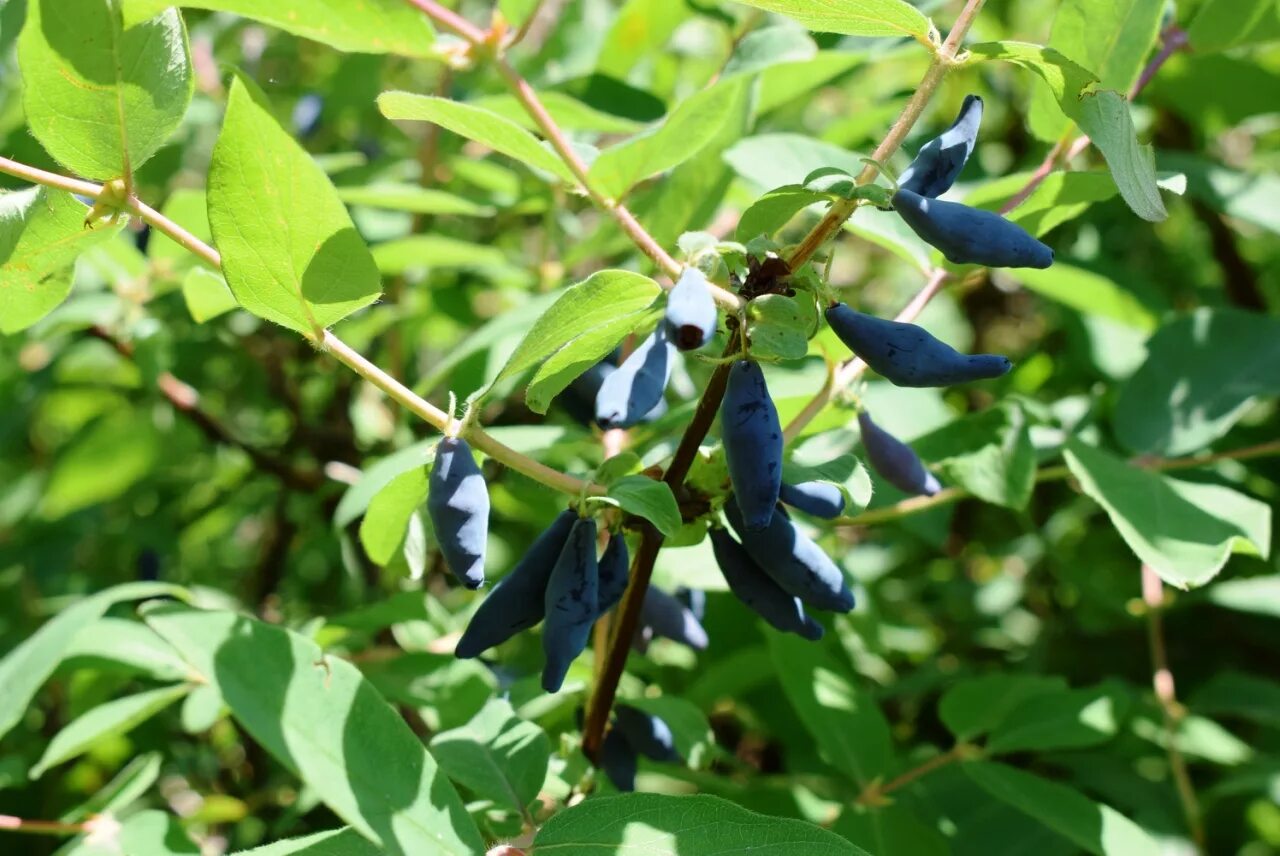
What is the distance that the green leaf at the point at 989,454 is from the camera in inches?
55.2

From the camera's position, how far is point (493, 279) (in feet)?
7.27

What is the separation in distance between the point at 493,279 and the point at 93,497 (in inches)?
39.1

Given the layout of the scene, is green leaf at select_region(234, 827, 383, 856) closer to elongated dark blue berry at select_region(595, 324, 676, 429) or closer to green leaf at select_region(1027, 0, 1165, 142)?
elongated dark blue berry at select_region(595, 324, 676, 429)

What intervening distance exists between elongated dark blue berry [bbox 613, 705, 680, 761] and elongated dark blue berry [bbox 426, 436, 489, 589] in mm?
411

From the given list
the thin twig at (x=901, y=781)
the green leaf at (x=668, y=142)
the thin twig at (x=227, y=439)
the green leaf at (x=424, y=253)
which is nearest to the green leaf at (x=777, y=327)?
the green leaf at (x=668, y=142)

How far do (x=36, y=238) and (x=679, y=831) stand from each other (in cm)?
72

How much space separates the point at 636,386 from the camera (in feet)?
3.40

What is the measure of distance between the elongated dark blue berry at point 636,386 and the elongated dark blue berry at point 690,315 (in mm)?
108

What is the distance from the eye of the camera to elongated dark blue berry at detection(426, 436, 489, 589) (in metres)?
1.00

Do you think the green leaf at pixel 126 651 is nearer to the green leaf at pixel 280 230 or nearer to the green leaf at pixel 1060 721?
the green leaf at pixel 280 230

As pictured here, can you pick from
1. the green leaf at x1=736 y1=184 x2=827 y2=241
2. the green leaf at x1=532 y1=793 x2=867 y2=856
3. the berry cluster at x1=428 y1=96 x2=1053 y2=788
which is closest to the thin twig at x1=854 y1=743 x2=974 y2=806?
the berry cluster at x1=428 y1=96 x2=1053 y2=788

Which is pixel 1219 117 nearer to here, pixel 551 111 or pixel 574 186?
pixel 551 111

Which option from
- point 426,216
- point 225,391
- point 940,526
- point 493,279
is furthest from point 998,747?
point 225,391

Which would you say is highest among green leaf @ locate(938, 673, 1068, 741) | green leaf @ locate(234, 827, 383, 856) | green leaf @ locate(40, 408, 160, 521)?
green leaf @ locate(234, 827, 383, 856)
